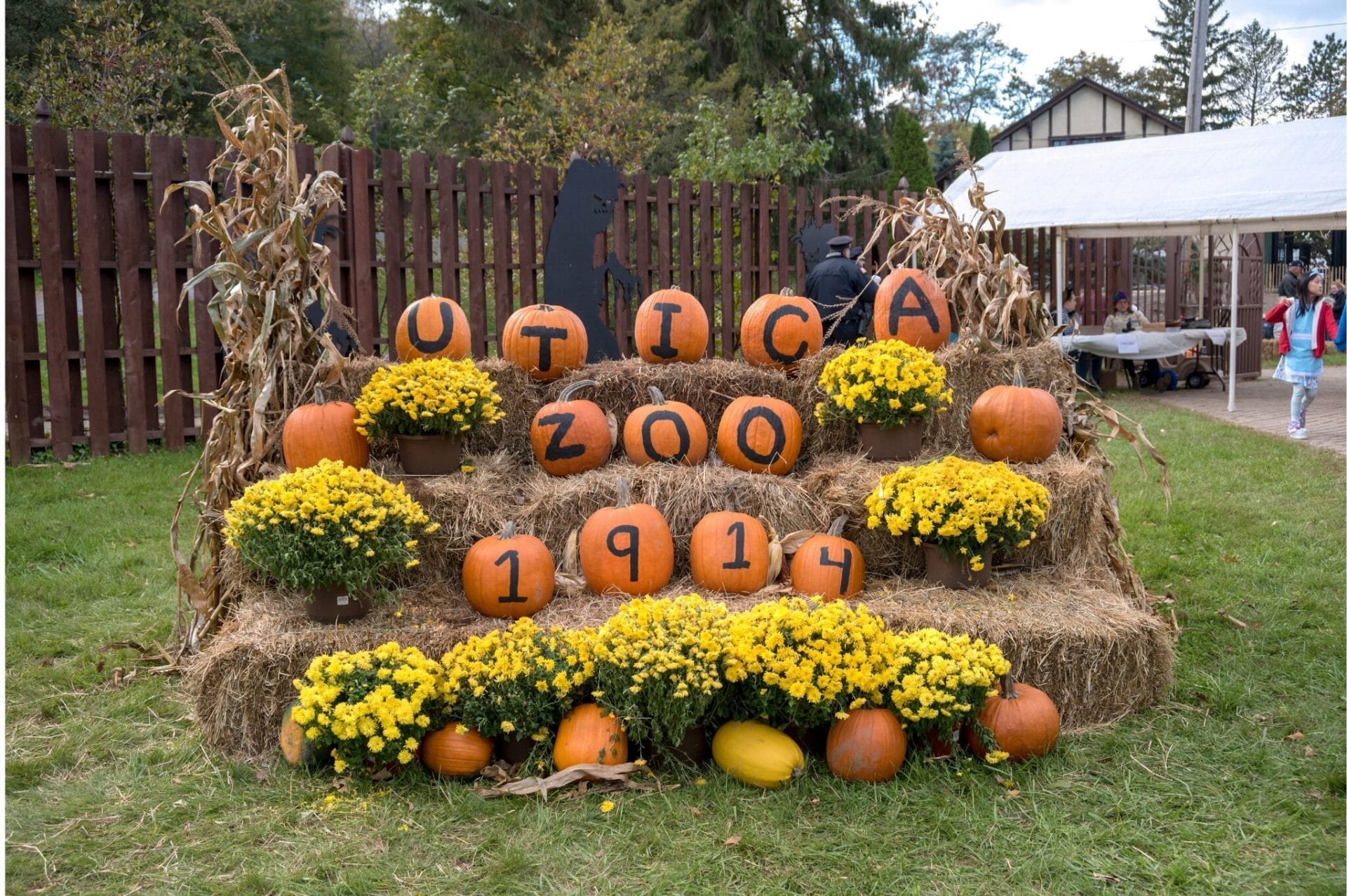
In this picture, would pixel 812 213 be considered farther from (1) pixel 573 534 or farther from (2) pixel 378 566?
(2) pixel 378 566

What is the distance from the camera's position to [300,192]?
4176mm

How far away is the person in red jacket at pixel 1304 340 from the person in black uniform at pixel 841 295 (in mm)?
5517

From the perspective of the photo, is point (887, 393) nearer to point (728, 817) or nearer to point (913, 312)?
point (913, 312)

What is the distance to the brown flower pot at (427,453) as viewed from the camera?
14.0 feet

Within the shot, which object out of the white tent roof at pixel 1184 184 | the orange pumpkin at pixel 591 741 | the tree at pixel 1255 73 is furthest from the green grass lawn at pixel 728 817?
the tree at pixel 1255 73

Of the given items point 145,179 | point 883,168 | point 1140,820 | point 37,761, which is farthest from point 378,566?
point 883,168

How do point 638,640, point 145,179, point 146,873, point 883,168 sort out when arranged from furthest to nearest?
1. point 883,168
2. point 145,179
3. point 638,640
4. point 146,873

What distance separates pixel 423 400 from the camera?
4.09 metres

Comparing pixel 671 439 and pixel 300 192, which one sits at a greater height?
pixel 300 192

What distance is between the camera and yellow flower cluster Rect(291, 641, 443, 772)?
3.12 m

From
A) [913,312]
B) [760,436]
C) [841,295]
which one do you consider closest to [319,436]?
[760,436]

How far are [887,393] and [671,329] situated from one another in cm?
122

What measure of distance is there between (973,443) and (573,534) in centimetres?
178

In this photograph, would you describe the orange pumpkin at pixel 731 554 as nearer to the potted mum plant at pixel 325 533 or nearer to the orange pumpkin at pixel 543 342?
the potted mum plant at pixel 325 533
